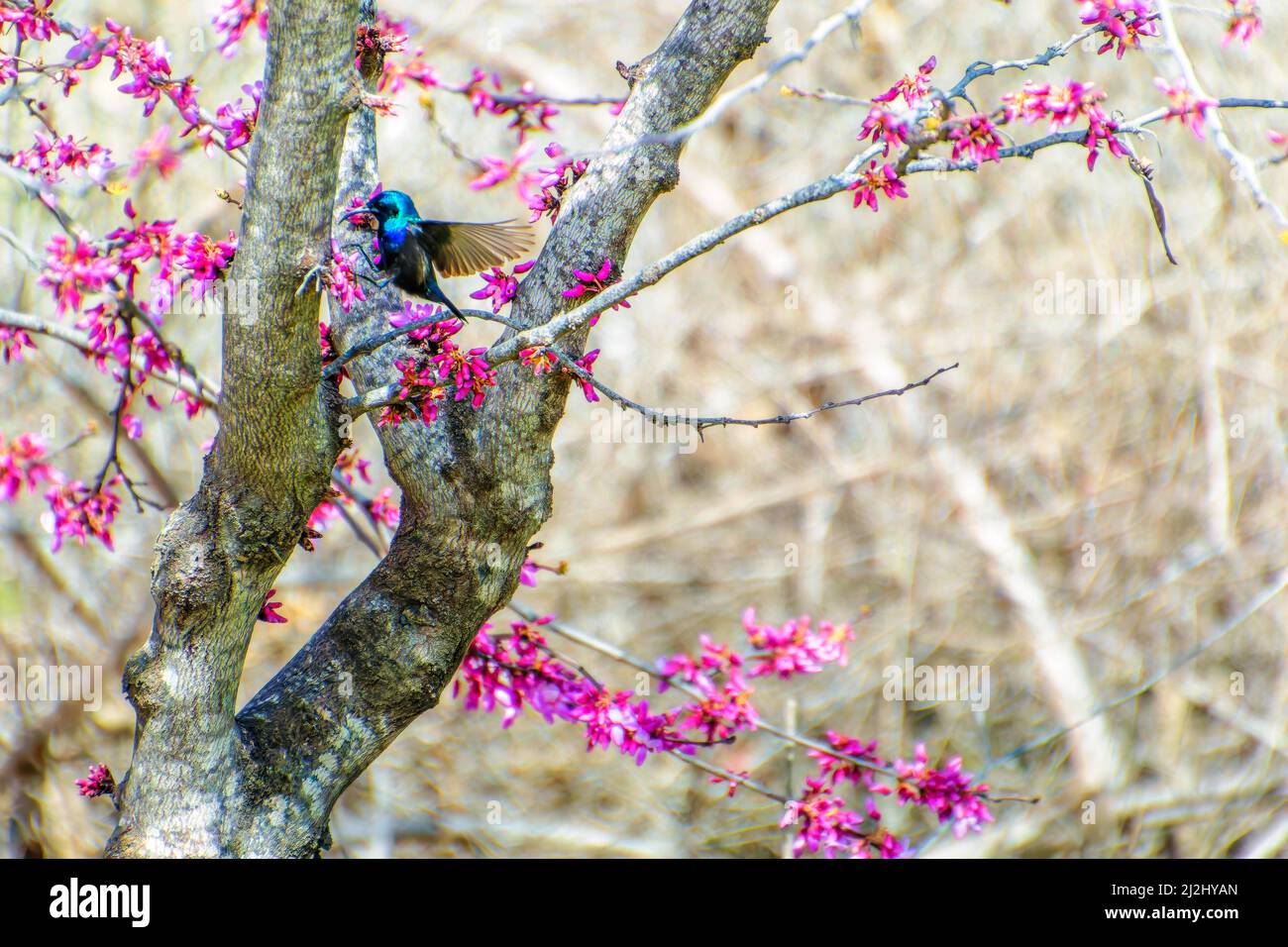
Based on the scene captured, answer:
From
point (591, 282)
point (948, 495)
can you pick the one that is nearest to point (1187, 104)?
point (591, 282)

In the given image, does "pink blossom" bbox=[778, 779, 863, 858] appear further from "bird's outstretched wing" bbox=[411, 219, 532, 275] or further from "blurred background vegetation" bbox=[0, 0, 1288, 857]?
"blurred background vegetation" bbox=[0, 0, 1288, 857]

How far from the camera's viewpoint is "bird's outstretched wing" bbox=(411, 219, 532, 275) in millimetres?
2299

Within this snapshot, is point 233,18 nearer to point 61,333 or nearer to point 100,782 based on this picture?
point 61,333

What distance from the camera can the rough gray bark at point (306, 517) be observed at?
5.95ft

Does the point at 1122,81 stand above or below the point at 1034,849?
above

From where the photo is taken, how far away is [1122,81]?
5387 mm

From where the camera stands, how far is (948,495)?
208 inches

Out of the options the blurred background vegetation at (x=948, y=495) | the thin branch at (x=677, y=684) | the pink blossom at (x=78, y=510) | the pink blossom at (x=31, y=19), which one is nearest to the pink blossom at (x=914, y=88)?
the thin branch at (x=677, y=684)

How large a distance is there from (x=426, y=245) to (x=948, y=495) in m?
3.55

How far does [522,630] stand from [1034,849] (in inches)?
143

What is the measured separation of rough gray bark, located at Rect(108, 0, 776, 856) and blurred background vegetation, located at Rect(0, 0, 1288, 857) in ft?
9.63

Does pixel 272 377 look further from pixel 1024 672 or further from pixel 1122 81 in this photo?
pixel 1122 81

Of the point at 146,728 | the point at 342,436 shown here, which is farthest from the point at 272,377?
the point at 146,728

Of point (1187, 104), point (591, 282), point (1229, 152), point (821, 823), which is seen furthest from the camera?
point (821, 823)
